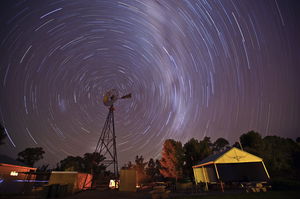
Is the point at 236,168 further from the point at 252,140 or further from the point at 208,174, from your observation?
the point at 252,140

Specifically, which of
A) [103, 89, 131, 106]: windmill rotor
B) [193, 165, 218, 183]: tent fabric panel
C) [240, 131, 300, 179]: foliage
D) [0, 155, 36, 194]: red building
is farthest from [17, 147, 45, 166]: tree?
[240, 131, 300, 179]: foliage

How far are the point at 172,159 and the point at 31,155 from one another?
52.0 meters

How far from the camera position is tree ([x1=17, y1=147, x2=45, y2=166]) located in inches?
1978

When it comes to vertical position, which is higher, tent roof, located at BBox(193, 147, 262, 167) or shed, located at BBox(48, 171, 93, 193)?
tent roof, located at BBox(193, 147, 262, 167)

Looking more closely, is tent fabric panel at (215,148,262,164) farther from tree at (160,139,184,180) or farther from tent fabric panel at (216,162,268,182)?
tree at (160,139,184,180)

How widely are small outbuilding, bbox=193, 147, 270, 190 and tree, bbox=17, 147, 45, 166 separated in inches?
2369

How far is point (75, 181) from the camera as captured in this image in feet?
51.2

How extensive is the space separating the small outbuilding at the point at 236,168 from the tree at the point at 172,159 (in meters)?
13.5

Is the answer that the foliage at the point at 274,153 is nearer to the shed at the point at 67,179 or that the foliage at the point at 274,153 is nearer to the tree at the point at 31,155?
the shed at the point at 67,179

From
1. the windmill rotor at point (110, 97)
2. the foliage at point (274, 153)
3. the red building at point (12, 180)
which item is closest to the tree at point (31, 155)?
the red building at point (12, 180)

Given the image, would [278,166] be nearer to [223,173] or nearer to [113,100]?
[223,173]

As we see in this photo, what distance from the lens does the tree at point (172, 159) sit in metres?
31.2

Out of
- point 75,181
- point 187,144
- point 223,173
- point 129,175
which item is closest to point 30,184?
point 75,181

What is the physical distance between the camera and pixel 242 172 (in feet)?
58.7
